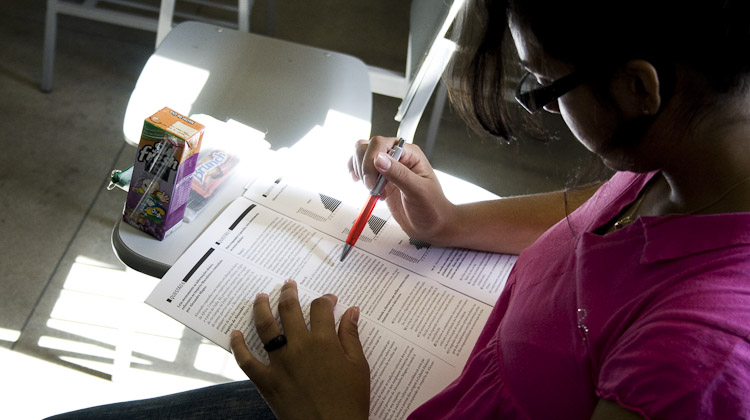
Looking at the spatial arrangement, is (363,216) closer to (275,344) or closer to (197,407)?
(275,344)

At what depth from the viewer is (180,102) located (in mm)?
1337

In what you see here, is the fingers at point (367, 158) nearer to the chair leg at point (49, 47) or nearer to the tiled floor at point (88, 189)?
the tiled floor at point (88, 189)

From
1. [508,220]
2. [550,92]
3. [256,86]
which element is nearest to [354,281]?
[508,220]

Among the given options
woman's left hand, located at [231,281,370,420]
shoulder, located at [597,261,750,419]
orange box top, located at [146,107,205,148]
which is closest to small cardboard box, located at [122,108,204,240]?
orange box top, located at [146,107,205,148]

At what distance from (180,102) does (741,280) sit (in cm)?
109

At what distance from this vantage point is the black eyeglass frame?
0.59 meters

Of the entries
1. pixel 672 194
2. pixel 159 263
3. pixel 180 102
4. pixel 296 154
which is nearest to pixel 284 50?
pixel 180 102

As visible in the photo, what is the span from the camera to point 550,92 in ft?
2.04

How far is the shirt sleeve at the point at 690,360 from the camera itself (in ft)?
1.65

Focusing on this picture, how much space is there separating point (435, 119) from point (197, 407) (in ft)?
4.96

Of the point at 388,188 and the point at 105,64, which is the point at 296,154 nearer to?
the point at 388,188

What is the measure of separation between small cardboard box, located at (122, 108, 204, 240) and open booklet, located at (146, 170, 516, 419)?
0.06 meters

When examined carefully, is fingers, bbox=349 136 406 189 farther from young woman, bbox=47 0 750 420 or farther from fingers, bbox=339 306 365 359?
fingers, bbox=339 306 365 359

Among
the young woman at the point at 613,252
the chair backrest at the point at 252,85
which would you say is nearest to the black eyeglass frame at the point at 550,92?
the young woman at the point at 613,252
